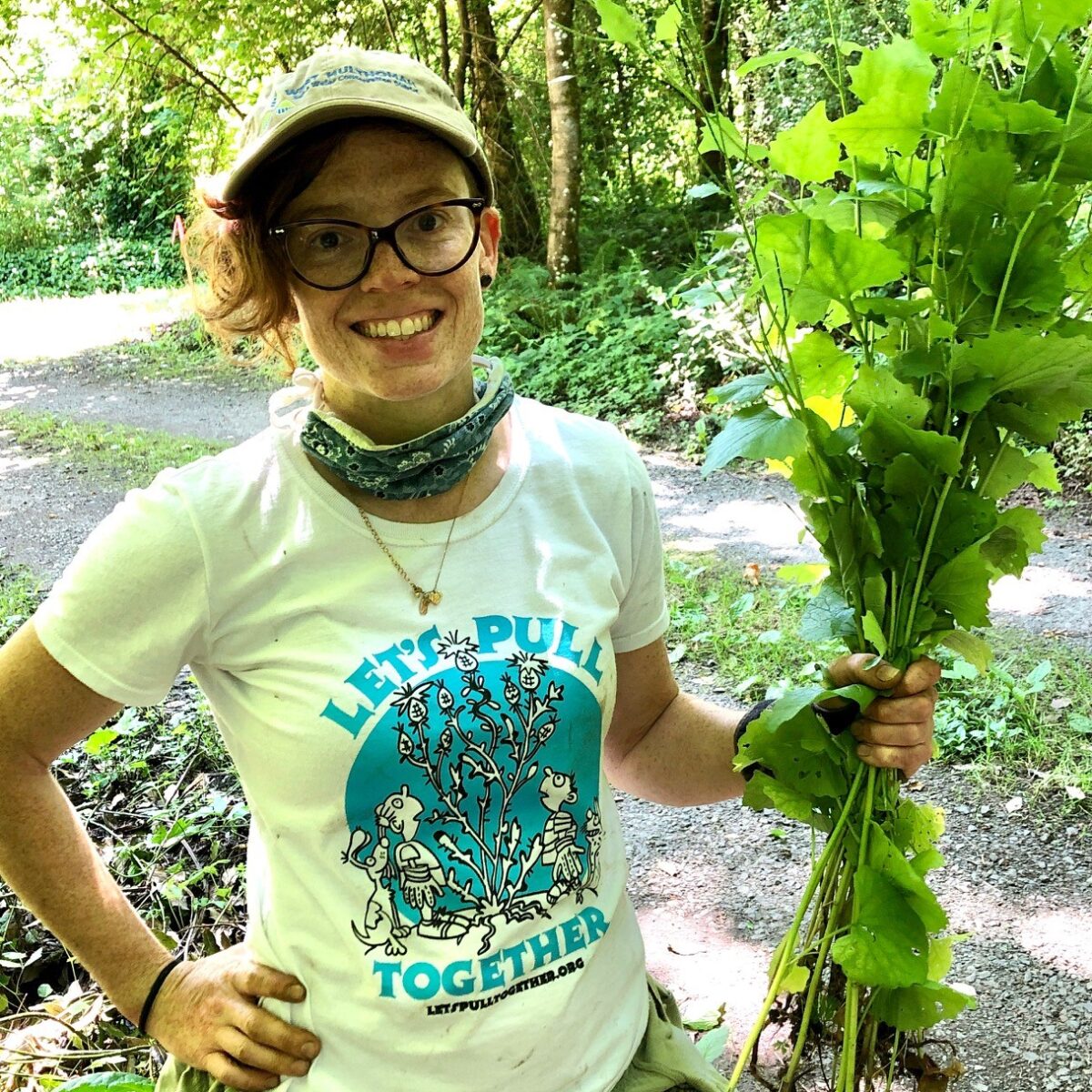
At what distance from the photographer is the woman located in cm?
128

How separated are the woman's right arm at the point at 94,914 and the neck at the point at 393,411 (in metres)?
0.49

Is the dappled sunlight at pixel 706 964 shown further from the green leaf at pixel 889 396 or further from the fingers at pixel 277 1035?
the green leaf at pixel 889 396

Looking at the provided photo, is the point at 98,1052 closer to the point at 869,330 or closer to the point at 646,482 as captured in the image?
the point at 646,482

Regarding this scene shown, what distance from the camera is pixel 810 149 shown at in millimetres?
1157

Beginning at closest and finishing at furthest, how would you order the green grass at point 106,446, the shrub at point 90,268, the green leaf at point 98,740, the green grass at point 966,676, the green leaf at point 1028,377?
the green leaf at point 1028,377, the green leaf at point 98,740, the green grass at point 966,676, the green grass at point 106,446, the shrub at point 90,268

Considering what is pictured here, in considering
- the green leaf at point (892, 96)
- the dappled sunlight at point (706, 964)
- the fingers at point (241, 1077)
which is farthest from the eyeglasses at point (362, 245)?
the dappled sunlight at point (706, 964)

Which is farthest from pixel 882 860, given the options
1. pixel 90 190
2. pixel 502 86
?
pixel 90 190

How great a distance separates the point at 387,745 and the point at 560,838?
26cm

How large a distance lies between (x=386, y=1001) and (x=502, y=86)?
430 inches

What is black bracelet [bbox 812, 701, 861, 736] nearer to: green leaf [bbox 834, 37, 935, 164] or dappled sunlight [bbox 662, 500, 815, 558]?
green leaf [bbox 834, 37, 935, 164]

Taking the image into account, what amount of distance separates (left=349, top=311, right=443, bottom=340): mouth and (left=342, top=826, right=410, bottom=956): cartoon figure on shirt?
24.6 inches

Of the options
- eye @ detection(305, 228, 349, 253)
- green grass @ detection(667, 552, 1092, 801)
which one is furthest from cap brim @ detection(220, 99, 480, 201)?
green grass @ detection(667, 552, 1092, 801)

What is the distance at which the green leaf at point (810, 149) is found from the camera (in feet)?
3.71

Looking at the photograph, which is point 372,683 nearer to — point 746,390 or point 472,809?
point 472,809
